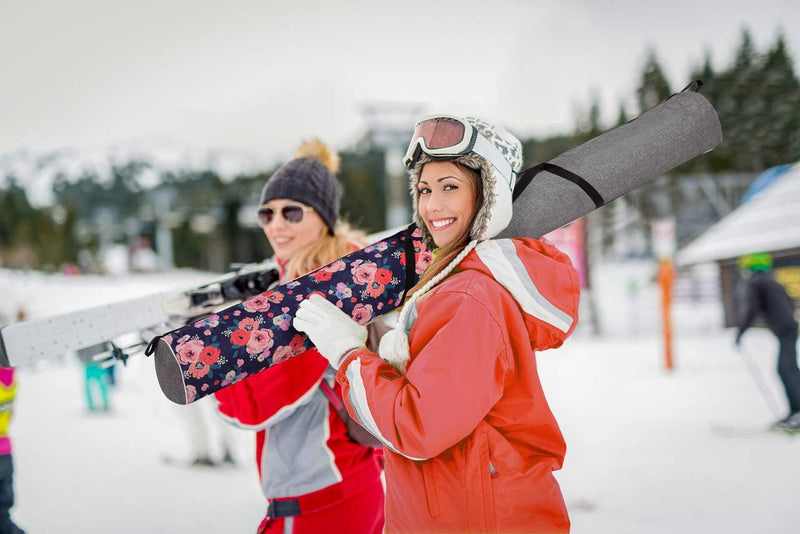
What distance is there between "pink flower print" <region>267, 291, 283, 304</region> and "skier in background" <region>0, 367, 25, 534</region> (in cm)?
151

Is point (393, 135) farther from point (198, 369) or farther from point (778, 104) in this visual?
point (198, 369)

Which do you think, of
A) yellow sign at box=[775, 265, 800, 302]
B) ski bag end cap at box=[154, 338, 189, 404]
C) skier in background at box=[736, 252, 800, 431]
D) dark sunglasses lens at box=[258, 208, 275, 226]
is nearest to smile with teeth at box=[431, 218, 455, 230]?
ski bag end cap at box=[154, 338, 189, 404]

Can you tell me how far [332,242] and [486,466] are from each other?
3.63ft

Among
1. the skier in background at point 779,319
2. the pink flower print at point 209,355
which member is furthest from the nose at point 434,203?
the skier in background at point 779,319

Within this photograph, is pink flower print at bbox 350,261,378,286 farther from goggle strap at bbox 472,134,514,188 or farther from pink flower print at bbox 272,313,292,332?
goggle strap at bbox 472,134,514,188

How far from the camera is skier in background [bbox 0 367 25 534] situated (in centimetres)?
231

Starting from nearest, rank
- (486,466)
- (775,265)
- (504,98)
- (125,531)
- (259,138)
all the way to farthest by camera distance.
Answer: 1. (486,466)
2. (125,531)
3. (504,98)
4. (775,265)
5. (259,138)

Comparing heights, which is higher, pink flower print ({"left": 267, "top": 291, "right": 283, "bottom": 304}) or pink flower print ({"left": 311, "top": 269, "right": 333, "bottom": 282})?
pink flower print ({"left": 311, "top": 269, "right": 333, "bottom": 282})

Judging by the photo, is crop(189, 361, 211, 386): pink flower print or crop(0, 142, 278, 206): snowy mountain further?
crop(0, 142, 278, 206): snowy mountain

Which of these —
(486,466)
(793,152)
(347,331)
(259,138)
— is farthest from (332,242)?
(259,138)

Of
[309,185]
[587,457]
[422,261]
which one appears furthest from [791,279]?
[422,261]

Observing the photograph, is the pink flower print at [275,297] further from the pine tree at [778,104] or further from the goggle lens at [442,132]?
the pine tree at [778,104]

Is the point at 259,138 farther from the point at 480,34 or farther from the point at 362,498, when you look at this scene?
the point at 362,498

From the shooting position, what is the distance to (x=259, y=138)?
20.1 meters
